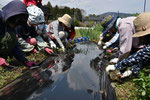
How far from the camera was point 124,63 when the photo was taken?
5.45 feet

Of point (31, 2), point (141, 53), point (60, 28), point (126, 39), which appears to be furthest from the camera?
point (60, 28)

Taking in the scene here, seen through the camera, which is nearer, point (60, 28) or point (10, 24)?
point (10, 24)

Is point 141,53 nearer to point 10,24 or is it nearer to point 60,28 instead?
point 10,24

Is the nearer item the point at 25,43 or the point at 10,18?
the point at 10,18

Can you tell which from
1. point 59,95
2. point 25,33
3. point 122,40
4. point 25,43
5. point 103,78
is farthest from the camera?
point 25,33

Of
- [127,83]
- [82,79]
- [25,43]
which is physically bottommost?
[127,83]

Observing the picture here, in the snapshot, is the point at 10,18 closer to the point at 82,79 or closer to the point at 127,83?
the point at 82,79

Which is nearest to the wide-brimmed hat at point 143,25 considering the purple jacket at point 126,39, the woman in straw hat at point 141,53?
the woman in straw hat at point 141,53

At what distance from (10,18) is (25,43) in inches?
38.4

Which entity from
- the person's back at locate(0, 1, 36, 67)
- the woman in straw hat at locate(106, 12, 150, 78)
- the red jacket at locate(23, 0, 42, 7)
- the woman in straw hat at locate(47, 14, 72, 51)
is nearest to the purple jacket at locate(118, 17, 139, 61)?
the woman in straw hat at locate(106, 12, 150, 78)

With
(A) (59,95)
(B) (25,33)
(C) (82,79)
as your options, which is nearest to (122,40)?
(C) (82,79)

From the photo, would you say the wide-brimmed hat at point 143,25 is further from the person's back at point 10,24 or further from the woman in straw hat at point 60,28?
the woman in straw hat at point 60,28

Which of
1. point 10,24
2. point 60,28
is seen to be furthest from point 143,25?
point 60,28

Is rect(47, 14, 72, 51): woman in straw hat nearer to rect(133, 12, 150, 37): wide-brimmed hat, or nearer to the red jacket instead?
the red jacket
